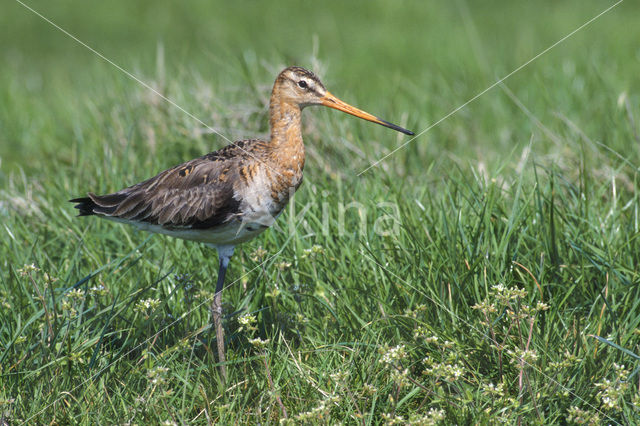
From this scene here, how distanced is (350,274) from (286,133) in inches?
36.7

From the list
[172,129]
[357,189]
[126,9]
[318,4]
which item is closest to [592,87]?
[357,189]

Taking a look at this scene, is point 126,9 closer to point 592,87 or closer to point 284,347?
point 592,87

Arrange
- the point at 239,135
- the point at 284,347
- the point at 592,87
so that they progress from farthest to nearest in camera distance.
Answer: the point at 592,87 < the point at 239,135 < the point at 284,347

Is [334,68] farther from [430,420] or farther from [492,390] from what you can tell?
[430,420]

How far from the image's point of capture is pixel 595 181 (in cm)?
527

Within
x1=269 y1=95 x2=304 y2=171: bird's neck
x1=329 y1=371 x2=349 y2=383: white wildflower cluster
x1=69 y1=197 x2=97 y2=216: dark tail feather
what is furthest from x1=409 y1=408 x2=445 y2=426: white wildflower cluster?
x1=69 y1=197 x2=97 y2=216: dark tail feather

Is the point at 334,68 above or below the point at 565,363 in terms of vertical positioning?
above

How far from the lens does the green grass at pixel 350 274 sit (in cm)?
360

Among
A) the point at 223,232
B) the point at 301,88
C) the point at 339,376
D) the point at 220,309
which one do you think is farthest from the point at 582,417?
the point at 301,88

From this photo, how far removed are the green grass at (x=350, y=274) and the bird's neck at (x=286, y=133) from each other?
1.95 feet

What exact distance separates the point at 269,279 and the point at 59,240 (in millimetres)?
1744

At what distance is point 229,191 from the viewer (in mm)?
4184

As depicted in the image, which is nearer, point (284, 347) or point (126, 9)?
point (284, 347)

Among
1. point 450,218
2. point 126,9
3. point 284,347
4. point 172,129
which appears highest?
point 126,9
